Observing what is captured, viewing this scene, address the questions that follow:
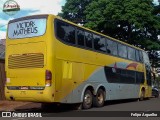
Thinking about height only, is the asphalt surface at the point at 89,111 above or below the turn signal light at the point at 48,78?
below

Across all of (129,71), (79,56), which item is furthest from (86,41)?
(129,71)

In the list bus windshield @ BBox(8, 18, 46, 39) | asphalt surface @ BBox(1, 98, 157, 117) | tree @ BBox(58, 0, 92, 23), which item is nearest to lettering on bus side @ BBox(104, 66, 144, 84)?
asphalt surface @ BBox(1, 98, 157, 117)

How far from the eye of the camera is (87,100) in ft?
59.1

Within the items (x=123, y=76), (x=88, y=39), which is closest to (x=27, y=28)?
(x=88, y=39)

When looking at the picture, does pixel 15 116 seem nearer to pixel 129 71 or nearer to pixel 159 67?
pixel 129 71

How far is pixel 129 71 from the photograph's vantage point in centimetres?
2452

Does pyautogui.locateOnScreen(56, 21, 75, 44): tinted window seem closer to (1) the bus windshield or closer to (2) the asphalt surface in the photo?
(1) the bus windshield

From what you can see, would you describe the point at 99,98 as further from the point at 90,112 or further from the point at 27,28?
the point at 27,28

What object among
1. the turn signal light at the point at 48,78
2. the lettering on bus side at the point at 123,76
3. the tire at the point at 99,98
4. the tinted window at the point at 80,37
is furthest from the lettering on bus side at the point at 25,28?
the lettering on bus side at the point at 123,76

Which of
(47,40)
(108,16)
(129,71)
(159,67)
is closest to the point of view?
(47,40)

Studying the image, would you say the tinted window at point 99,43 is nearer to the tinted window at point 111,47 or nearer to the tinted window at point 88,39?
the tinted window at point 88,39

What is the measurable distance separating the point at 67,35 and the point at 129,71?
8968 millimetres

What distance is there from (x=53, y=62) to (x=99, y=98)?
493cm

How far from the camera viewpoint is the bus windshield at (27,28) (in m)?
15.9
